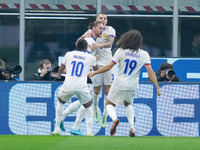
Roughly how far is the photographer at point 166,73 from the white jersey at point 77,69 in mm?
2831

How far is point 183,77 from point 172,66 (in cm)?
117

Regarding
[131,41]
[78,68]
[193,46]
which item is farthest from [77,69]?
[193,46]

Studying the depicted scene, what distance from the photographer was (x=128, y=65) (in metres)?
11.3

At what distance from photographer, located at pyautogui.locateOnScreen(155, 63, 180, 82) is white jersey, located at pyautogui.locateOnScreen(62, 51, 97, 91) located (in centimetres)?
283

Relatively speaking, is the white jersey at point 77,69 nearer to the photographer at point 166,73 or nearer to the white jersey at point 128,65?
the white jersey at point 128,65

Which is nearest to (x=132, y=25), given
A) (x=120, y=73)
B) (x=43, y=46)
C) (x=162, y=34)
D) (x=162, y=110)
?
(x=162, y=34)

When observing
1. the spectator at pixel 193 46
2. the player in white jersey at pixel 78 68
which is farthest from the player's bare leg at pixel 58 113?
the spectator at pixel 193 46

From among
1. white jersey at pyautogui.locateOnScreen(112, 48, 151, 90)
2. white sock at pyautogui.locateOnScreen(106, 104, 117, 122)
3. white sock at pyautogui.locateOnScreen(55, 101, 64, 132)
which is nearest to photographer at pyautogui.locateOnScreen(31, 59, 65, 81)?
white sock at pyautogui.locateOnScreen(55, 101, 64, 132)

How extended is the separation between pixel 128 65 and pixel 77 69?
36.8 inches

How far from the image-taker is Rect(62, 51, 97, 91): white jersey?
38.4 ft

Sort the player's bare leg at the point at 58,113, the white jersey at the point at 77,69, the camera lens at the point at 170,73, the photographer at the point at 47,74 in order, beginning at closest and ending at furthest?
the white jersey at the point at 77,69
the player's bare leg at the point at 58,113
the camera lens at the point at 170,73
the photographer at the point at 47,74

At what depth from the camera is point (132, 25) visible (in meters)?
17.2

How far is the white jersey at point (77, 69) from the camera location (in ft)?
38.4

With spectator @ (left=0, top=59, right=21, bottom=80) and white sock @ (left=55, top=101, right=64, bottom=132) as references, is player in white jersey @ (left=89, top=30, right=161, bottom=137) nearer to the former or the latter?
white sock @ (left=55, top=101, right=64, bottom=132)
